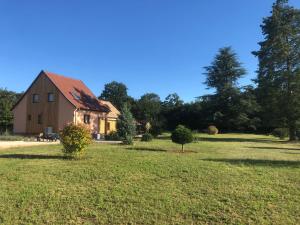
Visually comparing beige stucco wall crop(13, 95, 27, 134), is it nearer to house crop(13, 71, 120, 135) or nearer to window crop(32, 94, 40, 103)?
house crop(13, 71, 120, 135)

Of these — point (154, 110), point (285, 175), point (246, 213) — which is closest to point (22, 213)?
point (246, 213)

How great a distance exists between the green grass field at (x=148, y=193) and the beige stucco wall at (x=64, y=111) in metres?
23.5

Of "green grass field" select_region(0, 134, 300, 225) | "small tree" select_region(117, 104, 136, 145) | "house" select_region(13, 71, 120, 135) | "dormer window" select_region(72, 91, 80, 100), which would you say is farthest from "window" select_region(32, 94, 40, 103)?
"green grass field" select_region(0, 134, 300, 225)

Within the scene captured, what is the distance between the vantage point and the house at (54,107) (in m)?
35.4

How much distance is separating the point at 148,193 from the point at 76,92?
31.1 metres

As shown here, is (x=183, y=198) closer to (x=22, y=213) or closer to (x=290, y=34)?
(x=22, y=213)

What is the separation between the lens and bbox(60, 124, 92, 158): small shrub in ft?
43.1

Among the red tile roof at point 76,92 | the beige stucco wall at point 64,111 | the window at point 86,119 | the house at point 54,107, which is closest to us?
the beige stucco wall at point 64,111

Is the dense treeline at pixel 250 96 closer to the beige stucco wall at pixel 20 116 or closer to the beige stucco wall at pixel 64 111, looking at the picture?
the beige stucco wall at pixel 64 111

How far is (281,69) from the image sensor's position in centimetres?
3688

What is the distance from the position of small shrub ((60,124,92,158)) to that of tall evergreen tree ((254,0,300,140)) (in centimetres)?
2750

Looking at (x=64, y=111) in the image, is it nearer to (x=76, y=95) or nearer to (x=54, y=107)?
(x=54, y=107)

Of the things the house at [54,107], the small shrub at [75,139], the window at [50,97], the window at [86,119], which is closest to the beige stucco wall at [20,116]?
the house at [54,107]

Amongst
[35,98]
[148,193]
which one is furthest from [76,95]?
[148,193]
